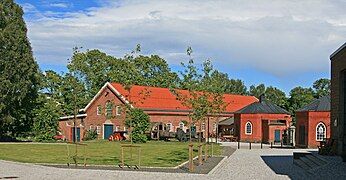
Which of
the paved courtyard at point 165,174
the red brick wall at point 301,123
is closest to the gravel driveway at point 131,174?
the paved courtyard at point 165,174

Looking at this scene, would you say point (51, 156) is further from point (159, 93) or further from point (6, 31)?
point (159, 93)

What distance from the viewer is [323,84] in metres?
112

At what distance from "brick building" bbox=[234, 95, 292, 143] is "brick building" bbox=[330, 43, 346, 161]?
30.8 metres

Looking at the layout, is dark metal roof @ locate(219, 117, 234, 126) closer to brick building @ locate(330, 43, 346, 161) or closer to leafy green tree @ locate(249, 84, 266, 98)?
brick building @ locate(330, 43, 346, 161)

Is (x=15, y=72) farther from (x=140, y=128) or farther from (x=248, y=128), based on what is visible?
(x=248, y=128)

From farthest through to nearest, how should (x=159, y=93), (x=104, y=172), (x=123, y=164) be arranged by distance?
(x=159, y=93), (x=123, y=164), (x=104, y=172)

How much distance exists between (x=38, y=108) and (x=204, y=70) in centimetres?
2324

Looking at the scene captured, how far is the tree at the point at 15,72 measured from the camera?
47.6m

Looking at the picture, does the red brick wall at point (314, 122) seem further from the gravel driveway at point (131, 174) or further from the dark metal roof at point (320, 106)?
the gravel driveway at point (131, 174)

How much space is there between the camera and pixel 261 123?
62.8 m

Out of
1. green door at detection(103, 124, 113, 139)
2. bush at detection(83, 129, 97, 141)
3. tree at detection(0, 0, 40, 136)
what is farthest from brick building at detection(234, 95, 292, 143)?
tree at detection(0, 0, 40, 136)

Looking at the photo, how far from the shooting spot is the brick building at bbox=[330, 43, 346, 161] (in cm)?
2805

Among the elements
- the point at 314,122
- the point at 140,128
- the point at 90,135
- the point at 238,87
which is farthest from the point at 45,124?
the point at 238,87

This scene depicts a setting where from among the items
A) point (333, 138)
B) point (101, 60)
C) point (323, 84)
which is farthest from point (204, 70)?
point (323, 84)
